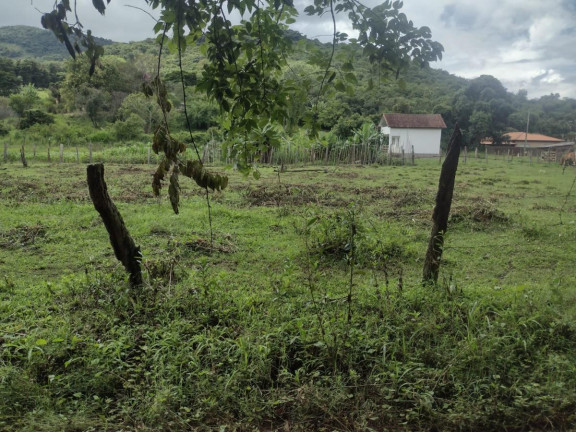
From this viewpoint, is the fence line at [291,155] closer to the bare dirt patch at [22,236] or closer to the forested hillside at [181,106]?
the forested hillside at [181,106]

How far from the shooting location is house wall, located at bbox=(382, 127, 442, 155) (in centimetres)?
3569

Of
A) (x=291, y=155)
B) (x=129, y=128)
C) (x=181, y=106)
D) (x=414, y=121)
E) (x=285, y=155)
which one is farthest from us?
(x=181, y=106)

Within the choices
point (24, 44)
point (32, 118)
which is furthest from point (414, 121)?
point (24, 44)

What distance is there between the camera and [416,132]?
1410 inches

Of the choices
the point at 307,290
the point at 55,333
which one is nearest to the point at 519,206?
the point at 307,290

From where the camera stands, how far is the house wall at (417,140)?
117 ft

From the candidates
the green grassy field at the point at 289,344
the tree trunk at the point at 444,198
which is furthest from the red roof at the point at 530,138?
the tree trunk at the point at 444,198

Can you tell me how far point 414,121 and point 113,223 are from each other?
3517 cm

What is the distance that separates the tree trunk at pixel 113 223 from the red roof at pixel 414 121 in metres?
33.8

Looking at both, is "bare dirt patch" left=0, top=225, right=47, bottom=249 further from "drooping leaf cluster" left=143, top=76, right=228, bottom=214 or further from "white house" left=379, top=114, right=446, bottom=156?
"white house" left=379, top=114, right=446, bottom=156

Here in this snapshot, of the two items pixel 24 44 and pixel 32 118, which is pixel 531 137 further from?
pixel 24 44

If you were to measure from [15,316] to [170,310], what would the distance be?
137 centimetres

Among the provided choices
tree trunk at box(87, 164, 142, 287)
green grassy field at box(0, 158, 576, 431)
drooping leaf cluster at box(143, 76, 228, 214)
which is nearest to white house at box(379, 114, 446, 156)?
green grassy field at box(0, 158, 576, 431)

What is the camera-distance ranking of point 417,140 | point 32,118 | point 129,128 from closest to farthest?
point 129,128 < point 32,118 < point 417,140
